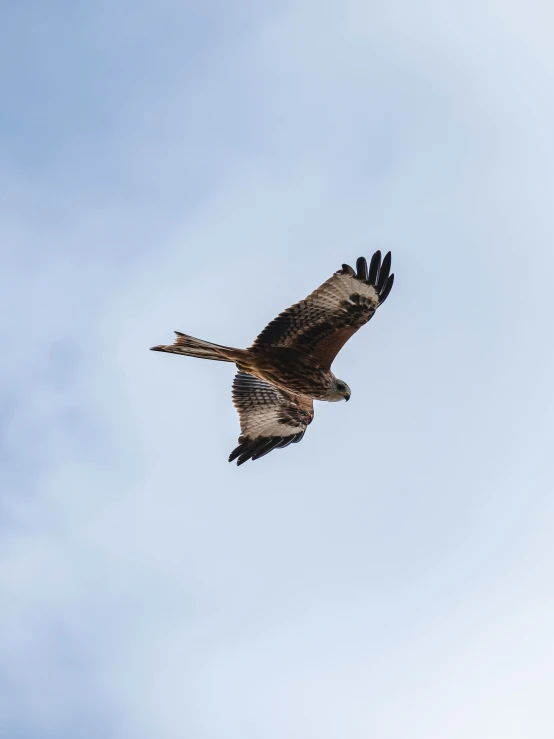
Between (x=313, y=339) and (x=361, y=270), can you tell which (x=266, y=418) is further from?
(x=361, y=270)

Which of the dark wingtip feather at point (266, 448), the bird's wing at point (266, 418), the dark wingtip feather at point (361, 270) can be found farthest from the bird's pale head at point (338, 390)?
the dark wingtip feather at point (361, 270)

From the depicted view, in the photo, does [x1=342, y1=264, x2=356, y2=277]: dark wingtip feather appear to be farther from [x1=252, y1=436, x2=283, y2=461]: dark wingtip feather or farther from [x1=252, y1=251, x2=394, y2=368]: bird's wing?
[x1=252, y1=436, x2=283, y2=461]: dark wingtip feather

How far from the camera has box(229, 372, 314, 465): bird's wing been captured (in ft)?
46.7

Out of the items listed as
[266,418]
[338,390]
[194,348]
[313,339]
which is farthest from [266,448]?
[194,348]

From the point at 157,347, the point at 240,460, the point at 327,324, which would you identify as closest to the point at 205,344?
the point at 157,347

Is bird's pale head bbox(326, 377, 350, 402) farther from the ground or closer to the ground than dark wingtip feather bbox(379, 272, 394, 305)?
closer to the ground

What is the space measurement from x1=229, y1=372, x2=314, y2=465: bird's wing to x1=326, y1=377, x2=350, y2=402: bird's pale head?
35.9 inches

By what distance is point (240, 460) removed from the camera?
14164mm

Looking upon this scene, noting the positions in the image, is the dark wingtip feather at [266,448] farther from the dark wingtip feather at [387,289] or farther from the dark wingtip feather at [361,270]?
the dark wingtip feather at [361,270]

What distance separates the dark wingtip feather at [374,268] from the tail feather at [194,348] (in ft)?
5.65

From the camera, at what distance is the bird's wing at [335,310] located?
12.5 m

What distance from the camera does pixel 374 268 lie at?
40.9ft

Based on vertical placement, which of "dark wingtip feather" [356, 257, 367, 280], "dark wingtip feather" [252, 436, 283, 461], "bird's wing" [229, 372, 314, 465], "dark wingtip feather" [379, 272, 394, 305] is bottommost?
"dark wingtip feather" [379, 272, 394, 305]

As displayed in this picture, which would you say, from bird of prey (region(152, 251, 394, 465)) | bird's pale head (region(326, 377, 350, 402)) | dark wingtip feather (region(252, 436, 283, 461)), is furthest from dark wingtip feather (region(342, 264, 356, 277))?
dark wingtip feather (region(252, 436, 283, 461))
